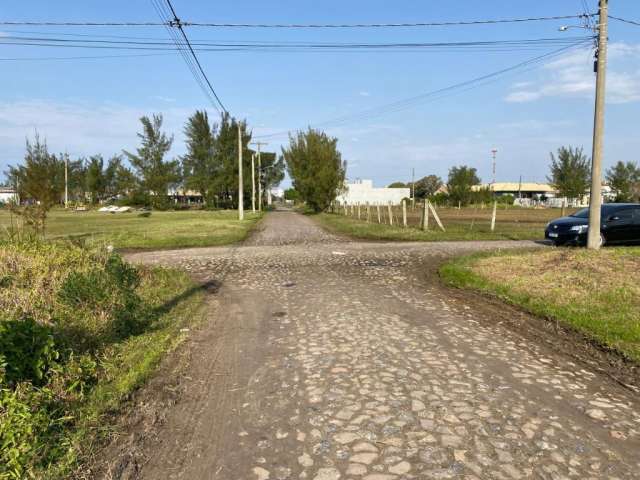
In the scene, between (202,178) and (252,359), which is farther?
(202,178)

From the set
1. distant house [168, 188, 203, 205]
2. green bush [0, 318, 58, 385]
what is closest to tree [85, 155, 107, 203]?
distant house [168, 188, 203, 205]

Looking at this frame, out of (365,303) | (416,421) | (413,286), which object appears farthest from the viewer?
(413,286)

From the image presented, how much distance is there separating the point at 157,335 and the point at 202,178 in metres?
61.9

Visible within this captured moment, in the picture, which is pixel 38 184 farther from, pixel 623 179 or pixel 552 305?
pixel 623 179

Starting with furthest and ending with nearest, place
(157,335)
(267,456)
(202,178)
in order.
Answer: (202,178), (157,335), (267,456)

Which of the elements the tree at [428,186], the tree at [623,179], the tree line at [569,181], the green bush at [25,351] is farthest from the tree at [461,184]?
the green bush at [25,351]

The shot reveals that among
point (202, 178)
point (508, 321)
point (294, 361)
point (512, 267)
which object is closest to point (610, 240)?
point (512, 267)

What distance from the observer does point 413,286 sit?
910 centimetres

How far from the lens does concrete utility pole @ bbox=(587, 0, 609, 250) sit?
1159 centimetres

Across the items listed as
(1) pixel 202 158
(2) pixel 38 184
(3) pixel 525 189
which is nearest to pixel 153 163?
(1) pixel 202 158

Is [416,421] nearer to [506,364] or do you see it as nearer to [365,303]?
[506,364]

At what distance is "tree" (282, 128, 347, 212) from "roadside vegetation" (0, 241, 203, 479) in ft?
112

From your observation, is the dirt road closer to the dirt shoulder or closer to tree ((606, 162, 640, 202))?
the dirt shoulder

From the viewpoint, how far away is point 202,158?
65.8m
